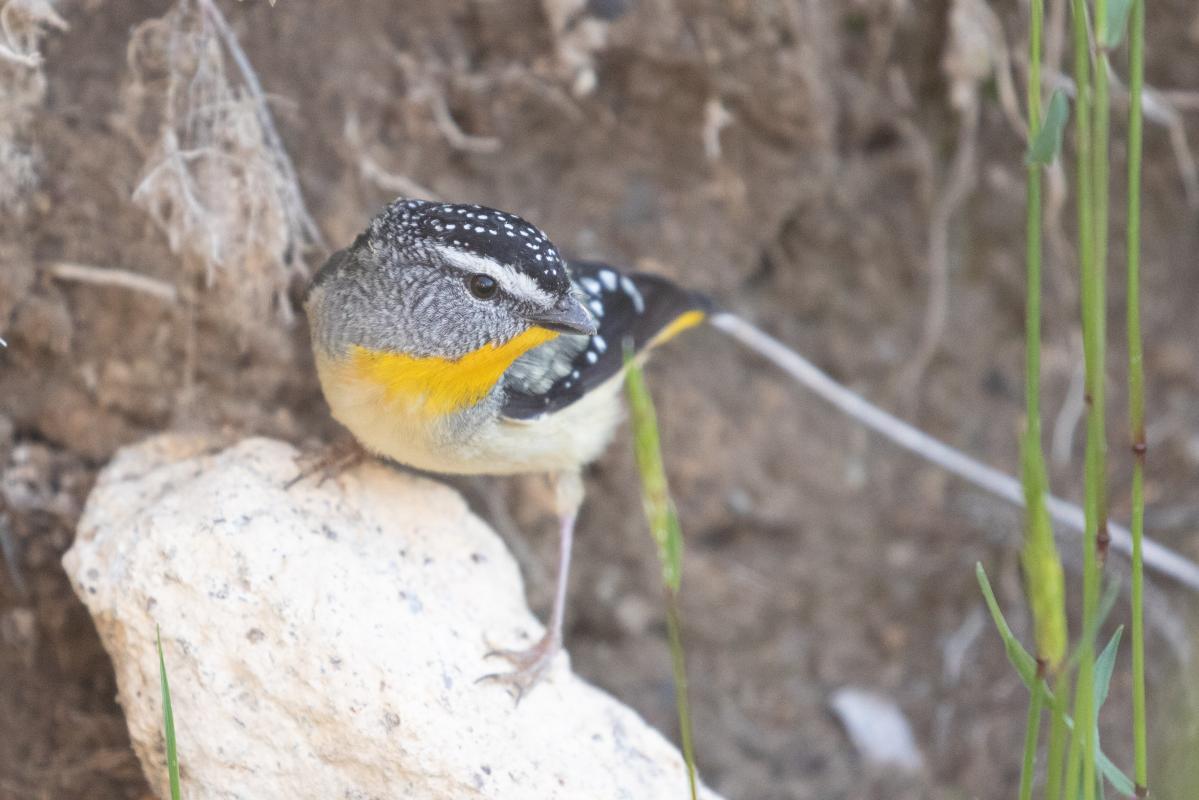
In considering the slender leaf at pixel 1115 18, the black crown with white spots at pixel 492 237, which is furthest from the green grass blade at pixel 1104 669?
the black crown with white spots at pixel 492 237

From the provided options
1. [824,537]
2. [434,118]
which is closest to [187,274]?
[434,118]

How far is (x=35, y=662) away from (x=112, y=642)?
682 millimetres

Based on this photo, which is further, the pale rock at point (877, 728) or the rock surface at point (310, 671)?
the pale rock at point (877, 728)

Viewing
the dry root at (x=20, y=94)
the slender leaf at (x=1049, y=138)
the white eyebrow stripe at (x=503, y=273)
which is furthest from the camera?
the dry root at (x=20, y=94)

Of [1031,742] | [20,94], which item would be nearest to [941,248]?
[1031,742]

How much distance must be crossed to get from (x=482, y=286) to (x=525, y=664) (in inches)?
39.1

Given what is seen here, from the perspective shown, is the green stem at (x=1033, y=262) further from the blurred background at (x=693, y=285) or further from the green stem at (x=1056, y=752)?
the blurred background at (x=693, y=285)

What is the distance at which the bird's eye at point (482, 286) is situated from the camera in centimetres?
279

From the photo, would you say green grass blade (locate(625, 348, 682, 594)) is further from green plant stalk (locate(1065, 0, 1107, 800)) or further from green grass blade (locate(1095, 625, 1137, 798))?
green grass blade (locate(1095, 625, 1137, 798))

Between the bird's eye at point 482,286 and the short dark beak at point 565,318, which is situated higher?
the bird's eye at point 482,286

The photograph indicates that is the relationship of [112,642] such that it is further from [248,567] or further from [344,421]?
[344,421]

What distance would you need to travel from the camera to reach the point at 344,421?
120 inches

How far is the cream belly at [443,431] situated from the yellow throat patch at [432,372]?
2 cm

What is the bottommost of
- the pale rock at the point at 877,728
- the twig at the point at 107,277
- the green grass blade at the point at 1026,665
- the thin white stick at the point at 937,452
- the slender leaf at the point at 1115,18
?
the pale rock at the point at 877,728
